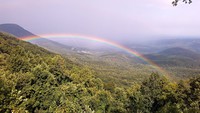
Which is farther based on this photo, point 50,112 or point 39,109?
point 39,109

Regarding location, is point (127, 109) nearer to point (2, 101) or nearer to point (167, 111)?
point (167, 111)

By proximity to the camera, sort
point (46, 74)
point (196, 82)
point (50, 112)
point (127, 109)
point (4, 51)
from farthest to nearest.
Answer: point (4, 51) < point (46, 74) < point (127, 109) < point (196, 82) < point (50, 112)

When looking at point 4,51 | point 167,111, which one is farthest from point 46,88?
point 4,51

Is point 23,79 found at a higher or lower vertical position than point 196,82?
lower

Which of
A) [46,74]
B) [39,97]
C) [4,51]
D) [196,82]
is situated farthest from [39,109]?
[4,51]

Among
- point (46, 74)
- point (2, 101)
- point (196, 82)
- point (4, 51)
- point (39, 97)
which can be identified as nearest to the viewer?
point (2, 101)

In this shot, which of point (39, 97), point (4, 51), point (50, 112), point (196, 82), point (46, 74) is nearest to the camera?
point (50, 112)

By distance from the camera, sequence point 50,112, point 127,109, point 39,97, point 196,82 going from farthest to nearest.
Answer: point 127,109 → point 39,97 → point 196,82 → point 50,112

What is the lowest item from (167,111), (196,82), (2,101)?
(167,111)

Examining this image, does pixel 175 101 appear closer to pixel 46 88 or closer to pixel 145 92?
pixel 145 92
